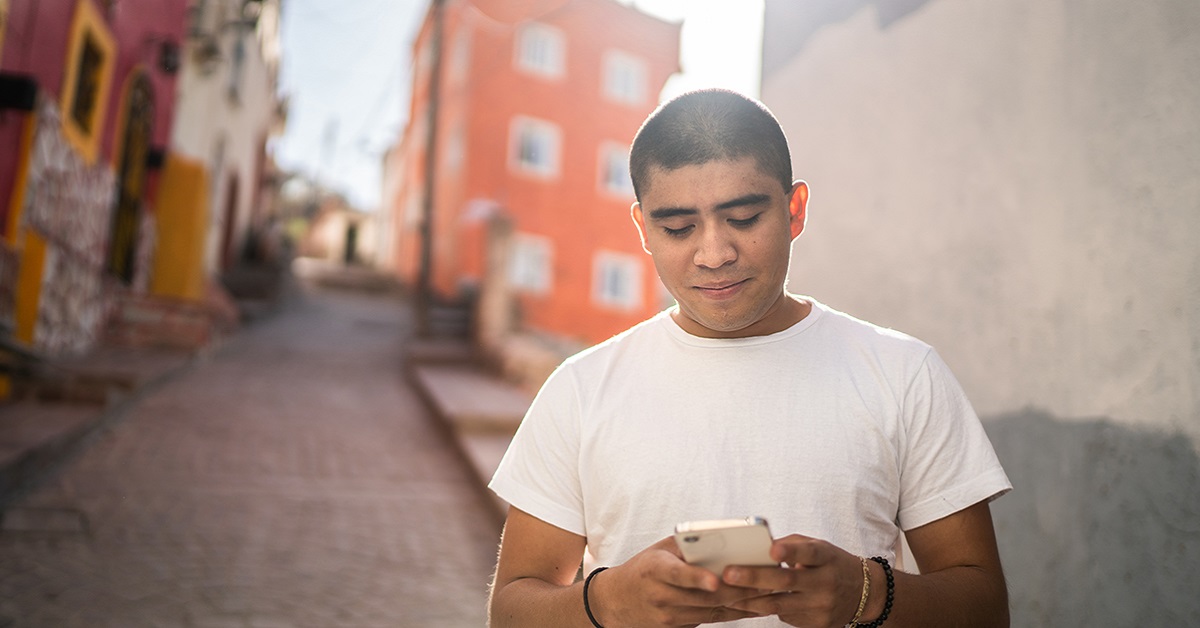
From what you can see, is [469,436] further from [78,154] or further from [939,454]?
[939,454]

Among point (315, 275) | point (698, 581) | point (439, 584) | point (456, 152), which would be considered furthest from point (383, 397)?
point (315, 275)

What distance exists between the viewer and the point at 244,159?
20.6 meters

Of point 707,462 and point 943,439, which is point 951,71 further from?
point 707,462

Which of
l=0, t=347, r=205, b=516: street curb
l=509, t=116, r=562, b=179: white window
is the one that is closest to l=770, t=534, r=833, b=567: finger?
l=0, t=347, r=205, b=516: street curb

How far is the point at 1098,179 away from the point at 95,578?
4574mm

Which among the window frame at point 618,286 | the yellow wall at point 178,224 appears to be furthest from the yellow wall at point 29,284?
the window frame at point 618,286

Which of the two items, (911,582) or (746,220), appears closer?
(911,582)

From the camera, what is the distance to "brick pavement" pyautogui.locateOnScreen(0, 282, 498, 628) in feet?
12.7

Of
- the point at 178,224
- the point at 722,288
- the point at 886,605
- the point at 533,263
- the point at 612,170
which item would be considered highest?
the point at 612,170

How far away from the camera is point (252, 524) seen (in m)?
5.10

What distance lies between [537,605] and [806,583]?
1.87ft

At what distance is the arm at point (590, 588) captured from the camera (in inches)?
53.1

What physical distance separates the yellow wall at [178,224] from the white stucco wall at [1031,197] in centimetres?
1179

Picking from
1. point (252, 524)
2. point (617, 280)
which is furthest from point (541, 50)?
point (252, 524)
